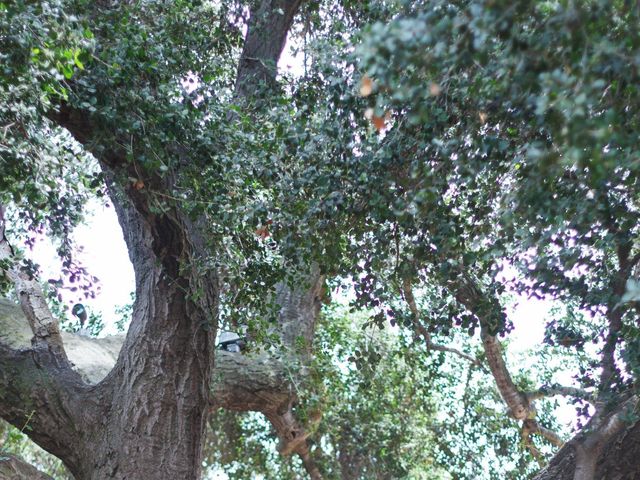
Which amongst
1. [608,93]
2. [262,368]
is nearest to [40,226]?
[262,368]

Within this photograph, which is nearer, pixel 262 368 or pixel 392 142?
pixel 392 142

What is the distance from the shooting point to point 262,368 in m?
6.34

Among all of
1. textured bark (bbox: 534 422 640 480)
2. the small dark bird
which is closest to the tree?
textured bark (bbox: 534 422 640 480)

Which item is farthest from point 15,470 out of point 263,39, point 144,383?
point 263,39

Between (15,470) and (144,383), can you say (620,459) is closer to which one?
(144,383)

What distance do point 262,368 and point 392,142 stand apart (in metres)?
3.04

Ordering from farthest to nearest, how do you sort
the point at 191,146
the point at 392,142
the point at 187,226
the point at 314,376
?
the point at 314,376
the point at 187,226
the point at 191,146
the point at 392,142

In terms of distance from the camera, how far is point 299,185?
3977mm

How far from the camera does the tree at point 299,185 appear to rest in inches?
92.3

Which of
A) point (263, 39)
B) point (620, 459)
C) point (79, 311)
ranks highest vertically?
point (263, 39)

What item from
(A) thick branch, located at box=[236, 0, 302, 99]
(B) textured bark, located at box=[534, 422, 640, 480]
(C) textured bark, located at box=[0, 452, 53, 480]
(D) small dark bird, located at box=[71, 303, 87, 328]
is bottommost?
(C) textured bark, located at box=[0, 452, 53, 480]

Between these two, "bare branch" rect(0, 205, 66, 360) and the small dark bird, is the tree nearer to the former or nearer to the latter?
"bare branch" rect(0, 205, 66, 360)

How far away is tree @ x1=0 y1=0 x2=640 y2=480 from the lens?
7.69ft

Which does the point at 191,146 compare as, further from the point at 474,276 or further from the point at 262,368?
the point at 262,368
